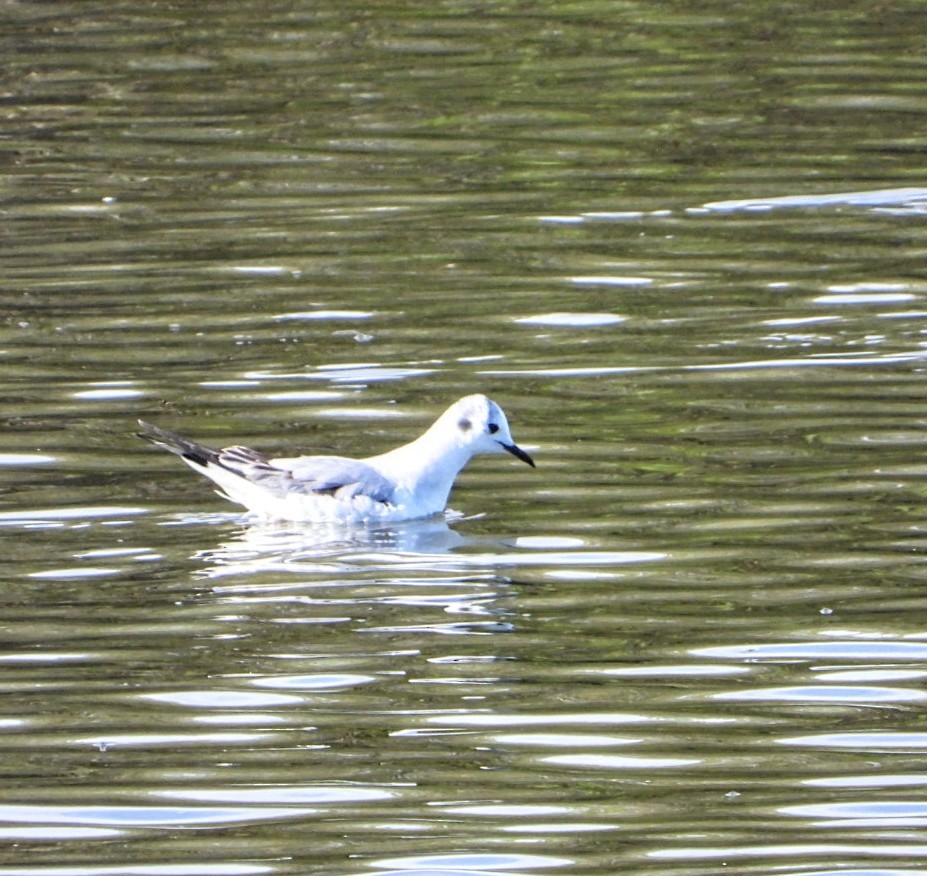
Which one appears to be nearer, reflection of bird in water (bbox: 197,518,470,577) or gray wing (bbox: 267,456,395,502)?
reflection of bird in water (bbox: 197,518,470,577)

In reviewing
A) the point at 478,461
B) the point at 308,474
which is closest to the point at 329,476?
the point at 308,474

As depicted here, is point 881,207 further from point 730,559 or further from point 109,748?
point 109,748

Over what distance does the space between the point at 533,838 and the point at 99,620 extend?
8.13 ft

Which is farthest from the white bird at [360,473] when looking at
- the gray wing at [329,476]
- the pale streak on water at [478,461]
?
the pale streak on water at [478,461]

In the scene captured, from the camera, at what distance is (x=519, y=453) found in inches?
384

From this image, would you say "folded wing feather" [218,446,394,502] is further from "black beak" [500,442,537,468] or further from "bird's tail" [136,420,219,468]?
"black beak" [500,442,537,468]

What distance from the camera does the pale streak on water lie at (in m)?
6.51

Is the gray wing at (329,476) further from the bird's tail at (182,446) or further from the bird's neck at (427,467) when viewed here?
the bird's tail at (182,446)

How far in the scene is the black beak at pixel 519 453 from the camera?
9727mm

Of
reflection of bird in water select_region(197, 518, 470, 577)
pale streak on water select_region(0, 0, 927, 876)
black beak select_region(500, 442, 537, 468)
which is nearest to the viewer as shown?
pale streak on water select_region(0, 0, 927, 876)

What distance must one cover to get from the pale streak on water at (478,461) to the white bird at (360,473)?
0.12 meters

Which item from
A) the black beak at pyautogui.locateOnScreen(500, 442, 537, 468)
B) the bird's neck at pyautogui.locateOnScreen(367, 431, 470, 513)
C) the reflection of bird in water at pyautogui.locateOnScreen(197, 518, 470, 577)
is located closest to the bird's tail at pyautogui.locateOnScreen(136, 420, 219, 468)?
the reflection of bird in water at pyautogui.locateOnScreen(197, 518, 470, 577)

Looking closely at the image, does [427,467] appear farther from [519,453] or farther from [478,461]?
[478,461]

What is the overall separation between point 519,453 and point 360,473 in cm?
67
